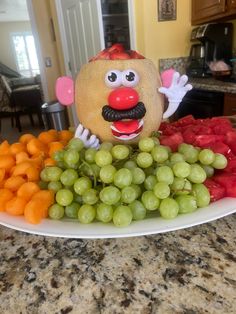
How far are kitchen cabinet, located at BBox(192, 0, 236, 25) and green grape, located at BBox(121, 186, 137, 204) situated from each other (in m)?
2.05

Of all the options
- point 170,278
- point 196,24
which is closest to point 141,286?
point 170,278

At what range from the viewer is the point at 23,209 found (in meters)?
0.48

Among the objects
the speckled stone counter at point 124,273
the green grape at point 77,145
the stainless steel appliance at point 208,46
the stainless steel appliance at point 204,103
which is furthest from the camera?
the stainless steel appliance at point 208,46

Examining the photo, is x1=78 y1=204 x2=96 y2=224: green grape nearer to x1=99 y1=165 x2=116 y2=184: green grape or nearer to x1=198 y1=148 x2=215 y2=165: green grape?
x1=99 y1=165 x2=116 y2=184: green grape

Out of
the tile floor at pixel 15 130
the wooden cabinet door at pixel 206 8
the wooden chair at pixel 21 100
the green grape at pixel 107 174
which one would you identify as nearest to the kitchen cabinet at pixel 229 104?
the wooden cabinet door at pixel 206 8

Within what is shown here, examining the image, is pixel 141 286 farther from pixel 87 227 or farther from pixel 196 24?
pixel 196 24

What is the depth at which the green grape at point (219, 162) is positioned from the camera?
20.1 inches

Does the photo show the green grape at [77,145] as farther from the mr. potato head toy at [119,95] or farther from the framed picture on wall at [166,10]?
the framed picture on wall at [166,10]

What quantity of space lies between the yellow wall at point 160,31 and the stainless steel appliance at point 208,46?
12 centimetres

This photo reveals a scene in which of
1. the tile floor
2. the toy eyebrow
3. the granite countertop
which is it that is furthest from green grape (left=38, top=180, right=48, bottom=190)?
the tile floor

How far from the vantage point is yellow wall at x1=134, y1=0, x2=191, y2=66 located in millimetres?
2287

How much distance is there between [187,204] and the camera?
442 millimetres

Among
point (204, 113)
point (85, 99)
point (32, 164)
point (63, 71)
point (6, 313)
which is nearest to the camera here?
point (6, 313)

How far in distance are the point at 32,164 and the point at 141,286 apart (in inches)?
12.8
